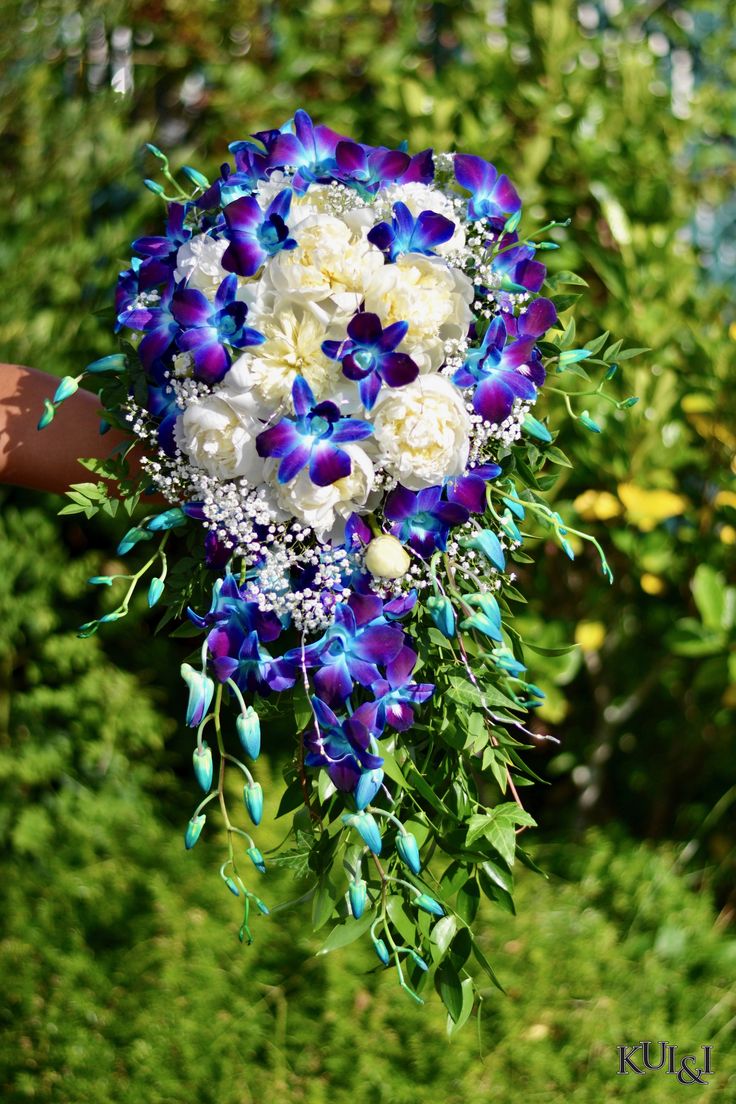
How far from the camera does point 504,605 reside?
125cm

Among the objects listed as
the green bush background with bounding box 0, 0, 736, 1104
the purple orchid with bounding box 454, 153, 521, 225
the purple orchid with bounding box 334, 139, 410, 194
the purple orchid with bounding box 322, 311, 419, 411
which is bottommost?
the green bush background with bounding box 0, 0, 736, 1104

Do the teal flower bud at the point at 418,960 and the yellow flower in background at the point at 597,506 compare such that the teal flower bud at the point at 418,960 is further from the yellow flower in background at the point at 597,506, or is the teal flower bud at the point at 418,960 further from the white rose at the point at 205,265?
the yellow flower in background at the point at 597,506

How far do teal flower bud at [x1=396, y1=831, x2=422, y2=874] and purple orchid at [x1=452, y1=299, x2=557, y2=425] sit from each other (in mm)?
471

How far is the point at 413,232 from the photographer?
1090 millimetres

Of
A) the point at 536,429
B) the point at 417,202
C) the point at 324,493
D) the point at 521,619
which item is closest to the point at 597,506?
the point at 521,619

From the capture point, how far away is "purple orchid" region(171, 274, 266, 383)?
1.04 m

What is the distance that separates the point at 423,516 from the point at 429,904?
0.43 metres

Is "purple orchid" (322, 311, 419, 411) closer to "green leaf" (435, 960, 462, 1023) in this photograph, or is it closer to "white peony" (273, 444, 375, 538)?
"white peony" (273, 444, 375, 538)

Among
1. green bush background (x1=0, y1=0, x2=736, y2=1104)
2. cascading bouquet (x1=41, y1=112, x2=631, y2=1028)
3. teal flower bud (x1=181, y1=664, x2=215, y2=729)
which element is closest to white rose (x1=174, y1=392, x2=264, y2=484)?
cascading bouquet (x1=41, y1=112, x2=631, y2=1028)

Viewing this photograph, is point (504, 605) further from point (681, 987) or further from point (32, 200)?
point (32, 200)

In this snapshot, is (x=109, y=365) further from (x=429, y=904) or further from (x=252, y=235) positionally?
(x=429, y=904)

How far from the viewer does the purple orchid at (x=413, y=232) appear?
3.54ft

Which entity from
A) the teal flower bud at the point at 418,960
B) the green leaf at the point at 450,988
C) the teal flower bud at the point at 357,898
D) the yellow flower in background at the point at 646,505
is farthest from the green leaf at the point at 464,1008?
the yellow flower in background at the point at 646,505

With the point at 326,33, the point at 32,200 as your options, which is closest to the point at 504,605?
the point at 32,200
